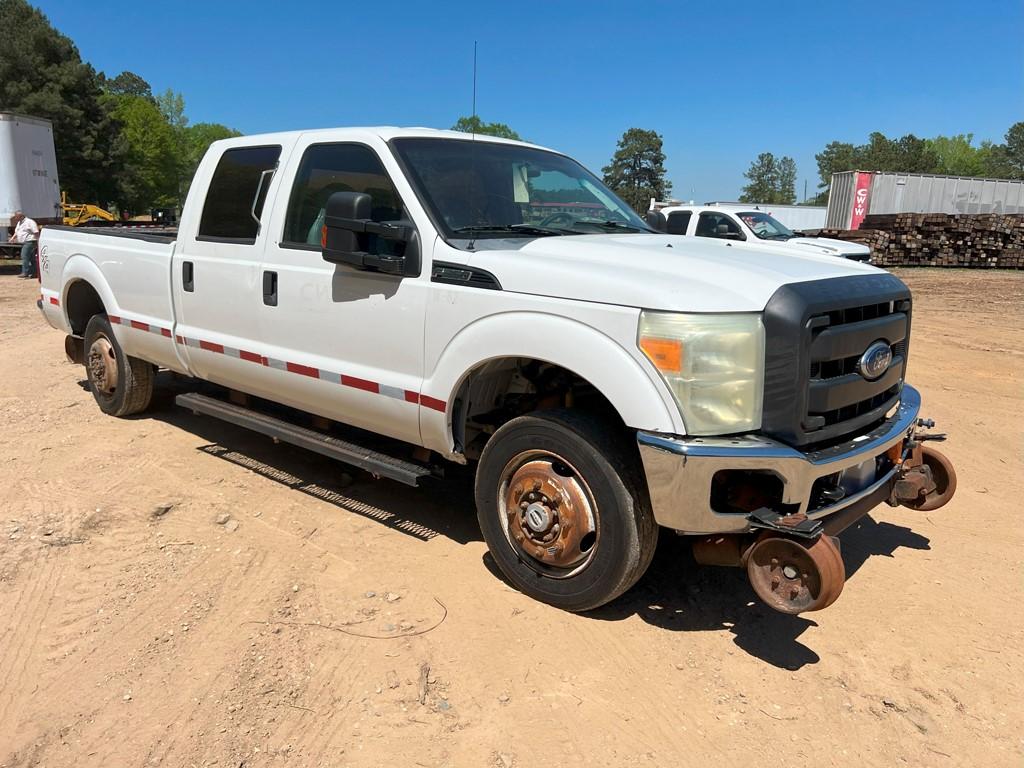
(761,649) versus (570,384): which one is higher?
(570,384)

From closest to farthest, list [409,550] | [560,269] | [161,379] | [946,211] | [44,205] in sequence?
[560,269]
[409,550]
[161,379]
[44,205]
[946,211]

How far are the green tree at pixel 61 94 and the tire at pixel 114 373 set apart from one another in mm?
39797

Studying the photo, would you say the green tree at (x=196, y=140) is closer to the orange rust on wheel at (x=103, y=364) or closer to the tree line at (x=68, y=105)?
the tree line at (x=68, y=105)

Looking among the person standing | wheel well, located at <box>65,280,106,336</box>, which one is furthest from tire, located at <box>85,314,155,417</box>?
the person standing

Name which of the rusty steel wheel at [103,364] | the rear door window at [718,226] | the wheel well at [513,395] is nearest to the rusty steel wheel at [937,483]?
the wheel well at [513,395]

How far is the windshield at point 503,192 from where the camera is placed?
3938mm

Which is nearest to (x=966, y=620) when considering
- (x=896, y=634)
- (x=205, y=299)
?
(x=896, y=634)

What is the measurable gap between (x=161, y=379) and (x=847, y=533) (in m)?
6.37

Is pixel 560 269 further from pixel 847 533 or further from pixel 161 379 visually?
pixel 161 379

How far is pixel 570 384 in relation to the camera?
3.69 meters

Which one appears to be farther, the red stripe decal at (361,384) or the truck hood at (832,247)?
the truck hood at (832,247)

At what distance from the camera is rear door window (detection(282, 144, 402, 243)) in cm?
404

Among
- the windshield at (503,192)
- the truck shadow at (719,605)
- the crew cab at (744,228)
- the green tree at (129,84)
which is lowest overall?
the truck shadow at (719,605)

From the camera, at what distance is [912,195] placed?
28391 mm
